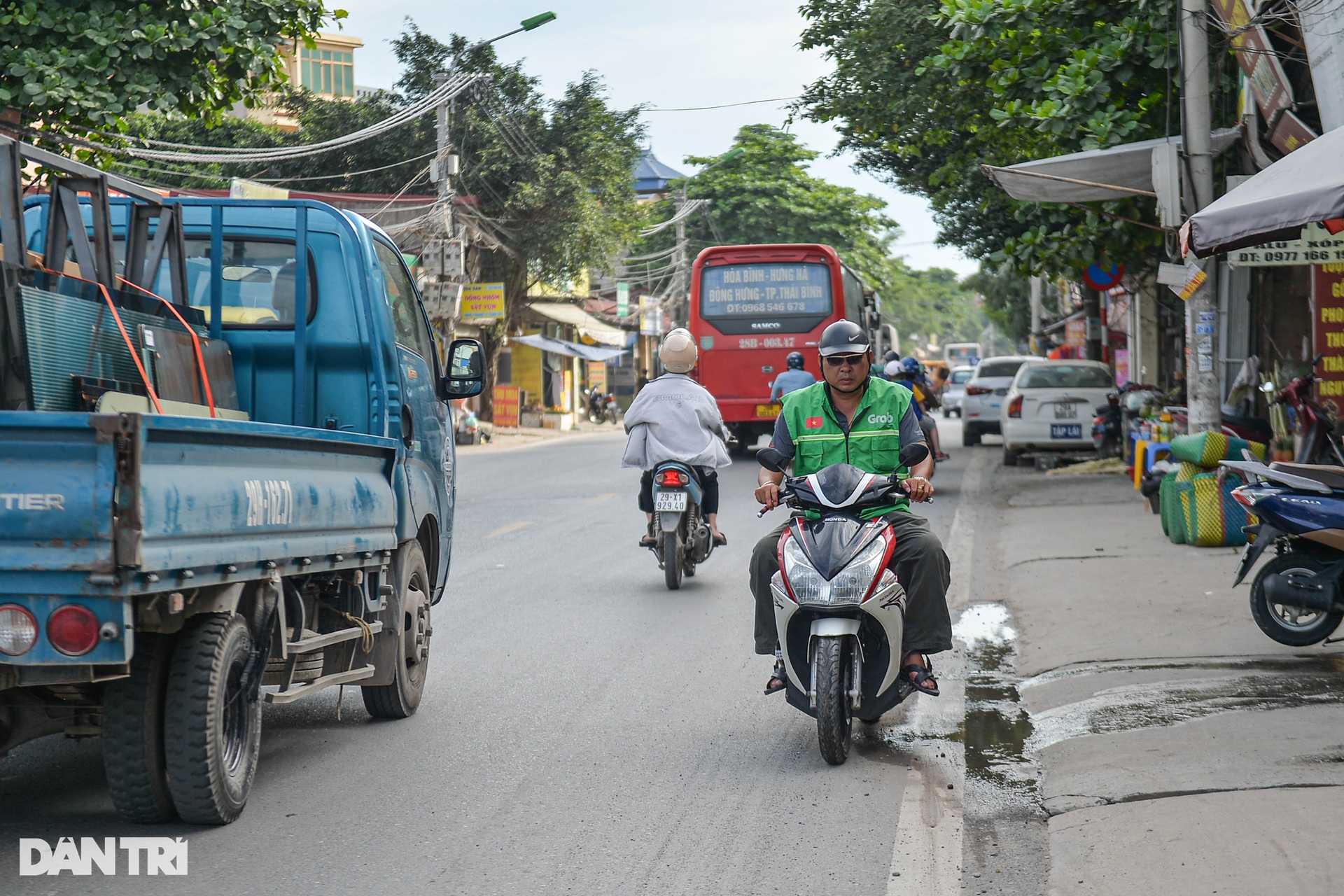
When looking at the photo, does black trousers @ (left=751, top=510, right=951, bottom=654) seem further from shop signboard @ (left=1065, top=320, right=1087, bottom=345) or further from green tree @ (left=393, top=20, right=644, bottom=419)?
shop signboard @ (left=1065, top=320, right=1087, bottom=345)

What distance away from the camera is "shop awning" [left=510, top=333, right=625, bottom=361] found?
39656 millimetres

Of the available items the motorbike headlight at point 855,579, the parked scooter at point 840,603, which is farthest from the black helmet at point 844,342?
the motorbike headlight at point 855,579

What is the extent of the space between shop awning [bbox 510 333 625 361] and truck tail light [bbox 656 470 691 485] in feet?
97.6

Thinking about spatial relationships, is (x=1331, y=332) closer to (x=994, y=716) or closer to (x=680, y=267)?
(x=994, y=716)

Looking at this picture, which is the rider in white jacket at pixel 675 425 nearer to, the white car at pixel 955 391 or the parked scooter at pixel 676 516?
the parked scooter at pixel 676 516

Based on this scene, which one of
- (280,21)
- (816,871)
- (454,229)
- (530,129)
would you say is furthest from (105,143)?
(530,129)

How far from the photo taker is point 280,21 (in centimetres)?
1102

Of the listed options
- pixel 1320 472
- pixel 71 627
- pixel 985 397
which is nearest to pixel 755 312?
pixel 985 397

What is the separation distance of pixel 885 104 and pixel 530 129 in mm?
13988

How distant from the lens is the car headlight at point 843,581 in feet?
16.3

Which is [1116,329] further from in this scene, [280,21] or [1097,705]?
[1097,705]

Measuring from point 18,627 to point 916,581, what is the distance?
3153mm

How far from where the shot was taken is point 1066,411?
19.0m

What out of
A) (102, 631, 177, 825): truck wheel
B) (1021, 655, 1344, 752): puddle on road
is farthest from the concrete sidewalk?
(102, 631, 177, 825): truck wheel
